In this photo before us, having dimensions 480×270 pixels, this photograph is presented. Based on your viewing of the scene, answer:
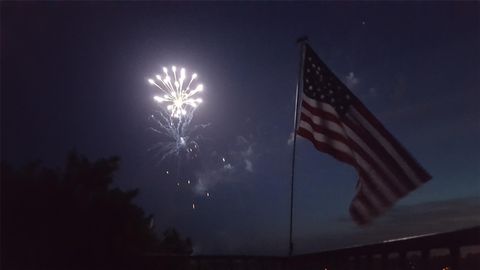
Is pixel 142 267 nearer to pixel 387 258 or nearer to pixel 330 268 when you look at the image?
pixel 330 268

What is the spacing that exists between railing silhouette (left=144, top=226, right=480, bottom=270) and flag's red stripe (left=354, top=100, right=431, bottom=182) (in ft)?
3.86

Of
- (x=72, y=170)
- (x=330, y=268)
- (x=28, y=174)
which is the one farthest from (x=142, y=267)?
(x=72, y=170)

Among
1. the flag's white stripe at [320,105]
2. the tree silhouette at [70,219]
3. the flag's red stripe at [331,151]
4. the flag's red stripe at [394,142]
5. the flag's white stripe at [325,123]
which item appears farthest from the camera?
the tree silhouette at [70,219]

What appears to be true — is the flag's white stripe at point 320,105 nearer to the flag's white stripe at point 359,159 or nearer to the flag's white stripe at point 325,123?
the flag's white stripe at point 325,123

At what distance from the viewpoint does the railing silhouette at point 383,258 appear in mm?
3338

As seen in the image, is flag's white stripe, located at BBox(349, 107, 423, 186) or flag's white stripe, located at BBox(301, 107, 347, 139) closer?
flag's white stripe, located at BBox(349, 107, 423, 186)

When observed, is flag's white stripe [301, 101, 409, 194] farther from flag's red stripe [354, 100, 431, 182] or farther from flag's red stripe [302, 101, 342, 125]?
flag's red stripe [354, 100, 431, 182]

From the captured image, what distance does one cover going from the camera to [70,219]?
29.3 feet

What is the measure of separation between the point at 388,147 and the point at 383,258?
1427mm

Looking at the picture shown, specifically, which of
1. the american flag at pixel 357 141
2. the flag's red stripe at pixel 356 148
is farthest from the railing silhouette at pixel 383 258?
the flag's red stripe at pixel 356 148

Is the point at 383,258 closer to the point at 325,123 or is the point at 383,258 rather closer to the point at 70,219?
the point at 325,123

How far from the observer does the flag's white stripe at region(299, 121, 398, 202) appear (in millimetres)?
5004

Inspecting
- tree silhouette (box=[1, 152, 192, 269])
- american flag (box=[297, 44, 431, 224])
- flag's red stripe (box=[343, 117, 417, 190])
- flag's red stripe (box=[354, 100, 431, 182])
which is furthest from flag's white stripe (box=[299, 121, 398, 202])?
tree silhouette (box=[1, 152, 192, 269])

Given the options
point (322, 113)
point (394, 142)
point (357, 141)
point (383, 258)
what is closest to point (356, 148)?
point (357, 141)
